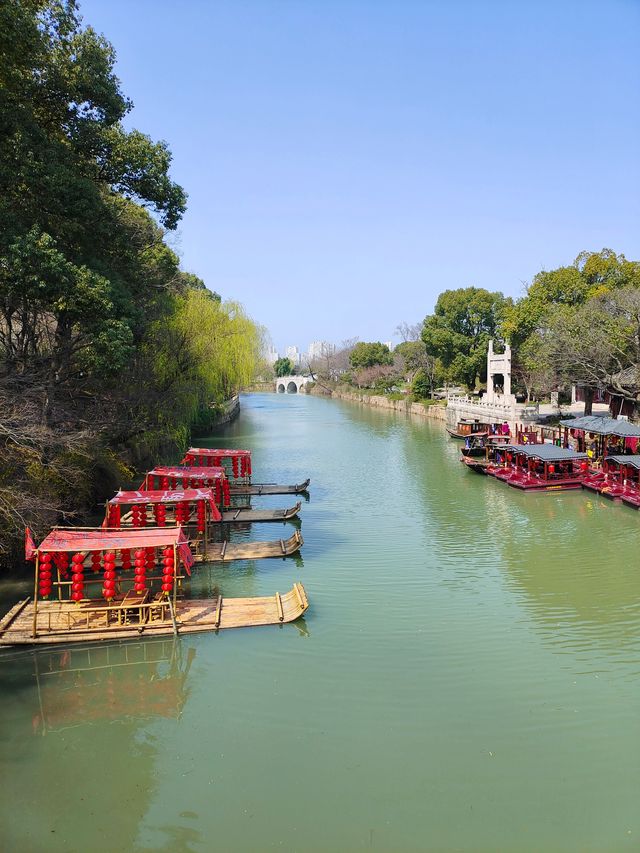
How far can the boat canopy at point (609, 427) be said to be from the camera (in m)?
23.8

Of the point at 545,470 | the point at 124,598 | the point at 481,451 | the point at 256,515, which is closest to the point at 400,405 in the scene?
the point at 481,451

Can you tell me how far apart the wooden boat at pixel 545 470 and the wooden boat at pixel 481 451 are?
171cm

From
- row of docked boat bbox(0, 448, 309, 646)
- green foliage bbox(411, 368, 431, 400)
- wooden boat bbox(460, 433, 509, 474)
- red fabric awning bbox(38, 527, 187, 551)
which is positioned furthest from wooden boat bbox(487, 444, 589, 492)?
green foliage bbox(411, 368, 431, 400)

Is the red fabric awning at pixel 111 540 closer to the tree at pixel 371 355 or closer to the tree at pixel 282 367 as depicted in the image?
the tree at pixel 371 355

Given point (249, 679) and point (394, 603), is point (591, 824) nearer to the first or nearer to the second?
point (249, 679)

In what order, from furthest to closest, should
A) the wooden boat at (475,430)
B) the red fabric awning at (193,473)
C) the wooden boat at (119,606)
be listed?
the wooden boat at (475,430)
the red fabric awning at (193,473)
the wooden boat at (119,606)

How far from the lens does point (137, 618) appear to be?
1123cm

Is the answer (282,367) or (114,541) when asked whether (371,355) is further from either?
(114,541)

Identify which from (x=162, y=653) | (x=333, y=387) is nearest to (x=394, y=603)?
(x=162, y=653)

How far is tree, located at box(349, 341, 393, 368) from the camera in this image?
8006 cm

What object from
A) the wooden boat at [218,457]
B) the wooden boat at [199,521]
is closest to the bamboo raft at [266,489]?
the wooden boat at [218,457]

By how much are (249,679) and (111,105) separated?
1503 cm

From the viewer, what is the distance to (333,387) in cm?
9694

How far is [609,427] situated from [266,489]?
1395cm
